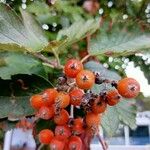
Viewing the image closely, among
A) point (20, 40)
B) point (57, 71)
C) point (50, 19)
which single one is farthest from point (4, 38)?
point (50, 19)

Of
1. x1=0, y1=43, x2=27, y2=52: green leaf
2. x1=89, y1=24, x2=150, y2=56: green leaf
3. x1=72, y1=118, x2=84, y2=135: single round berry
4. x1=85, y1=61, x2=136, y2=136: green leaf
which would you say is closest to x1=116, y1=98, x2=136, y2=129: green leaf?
x1=85, y1=61, x2=136, y2=136: green leaf

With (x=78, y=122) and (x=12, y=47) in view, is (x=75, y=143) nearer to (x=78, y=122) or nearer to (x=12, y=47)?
(x=78, y=122)

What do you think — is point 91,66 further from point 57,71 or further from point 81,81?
point 81,81

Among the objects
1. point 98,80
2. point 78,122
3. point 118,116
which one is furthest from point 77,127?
point 118,116

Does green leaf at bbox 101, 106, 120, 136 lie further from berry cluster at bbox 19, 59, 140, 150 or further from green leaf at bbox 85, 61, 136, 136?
berry cluster at bbox 19, 59, 140, 150

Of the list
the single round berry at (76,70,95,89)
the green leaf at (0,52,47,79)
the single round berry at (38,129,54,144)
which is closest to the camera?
the single round berry at (76,70,95,89)
